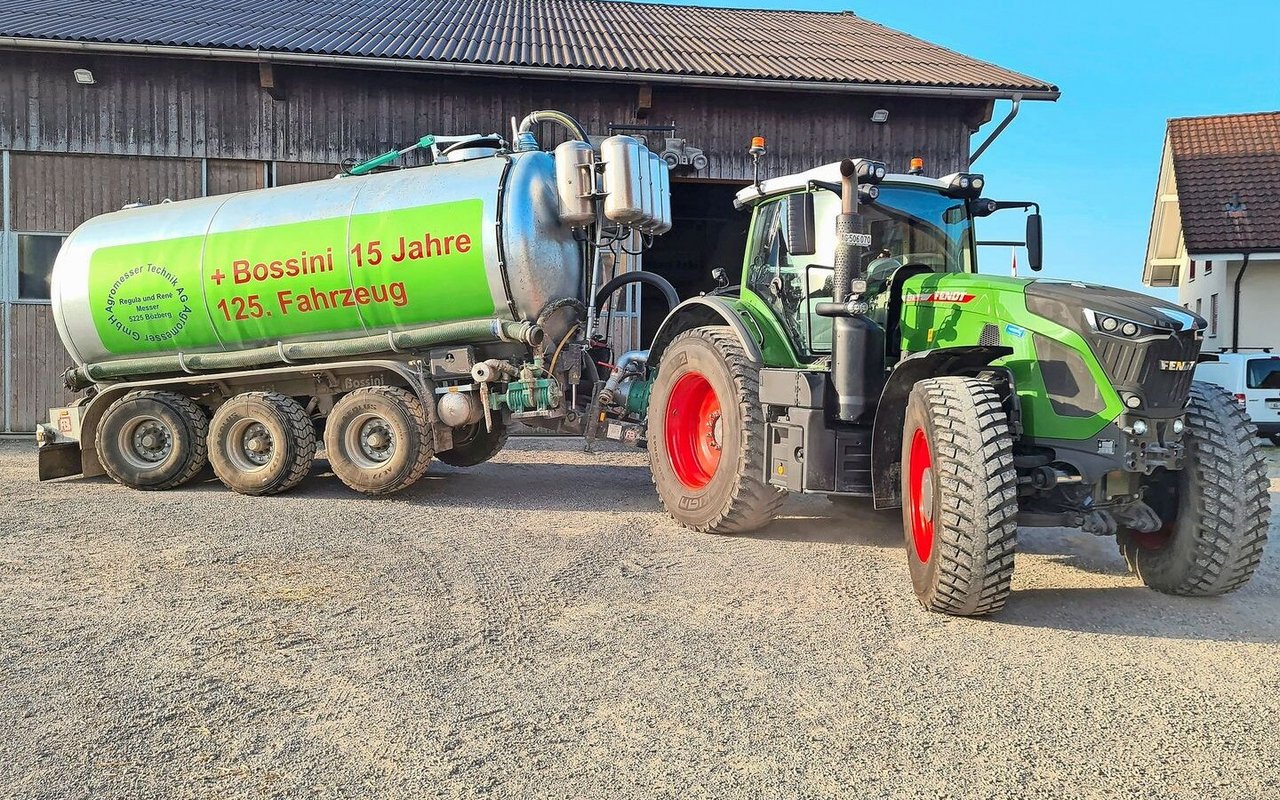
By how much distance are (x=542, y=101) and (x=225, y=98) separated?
421cm

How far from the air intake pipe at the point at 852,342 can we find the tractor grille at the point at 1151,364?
129 centimetres

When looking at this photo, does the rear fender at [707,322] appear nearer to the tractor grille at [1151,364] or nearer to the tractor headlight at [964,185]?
the tractor headlight at [964,185]

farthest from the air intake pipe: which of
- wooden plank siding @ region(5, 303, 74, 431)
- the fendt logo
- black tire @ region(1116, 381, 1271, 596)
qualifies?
wooden plank siding @ region(5, 303, 74, 431)

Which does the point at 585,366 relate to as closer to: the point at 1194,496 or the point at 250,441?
the point at 250,441

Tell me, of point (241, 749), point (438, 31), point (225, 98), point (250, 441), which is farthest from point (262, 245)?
point (438, 31)

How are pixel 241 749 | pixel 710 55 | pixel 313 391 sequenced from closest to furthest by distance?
pixel 241 749
pixel 313 391
pixel 710 55

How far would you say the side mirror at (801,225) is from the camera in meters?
5.29

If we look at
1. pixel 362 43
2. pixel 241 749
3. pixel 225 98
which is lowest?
pixel 241 749

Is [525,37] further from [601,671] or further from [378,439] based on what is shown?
[601,671]

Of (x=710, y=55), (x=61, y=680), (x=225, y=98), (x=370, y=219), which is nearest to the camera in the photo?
(x=61, y=680)

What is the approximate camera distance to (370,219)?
7.99 metres

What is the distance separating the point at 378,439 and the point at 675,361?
281cm

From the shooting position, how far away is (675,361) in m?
6.89

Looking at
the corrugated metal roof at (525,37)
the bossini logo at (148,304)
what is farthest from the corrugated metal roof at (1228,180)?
the bossini logo at (148,304)
